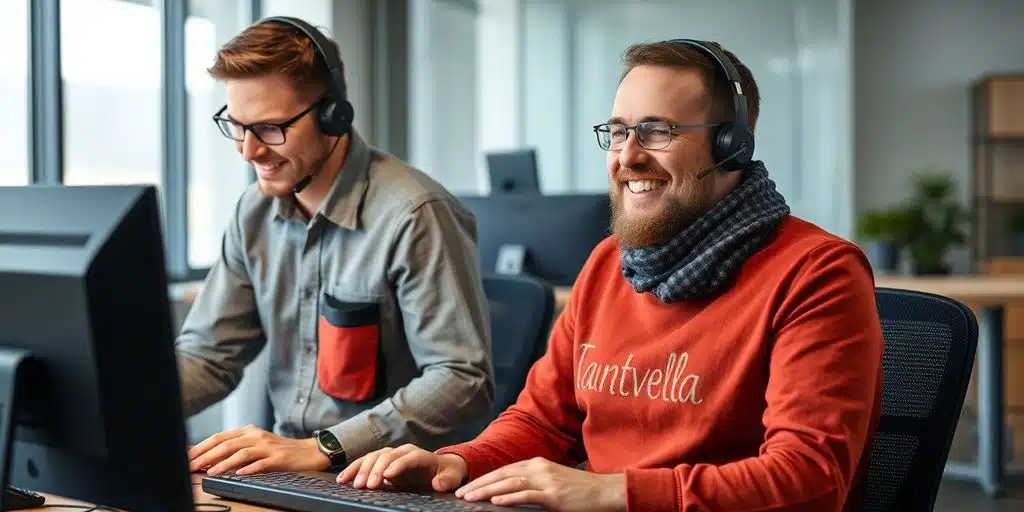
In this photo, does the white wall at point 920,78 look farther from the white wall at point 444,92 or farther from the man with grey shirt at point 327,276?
the man with grey shirt at point 327,276

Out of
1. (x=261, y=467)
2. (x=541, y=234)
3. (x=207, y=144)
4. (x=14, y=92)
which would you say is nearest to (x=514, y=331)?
(x=261, y=467)

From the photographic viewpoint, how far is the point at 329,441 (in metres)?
1.56

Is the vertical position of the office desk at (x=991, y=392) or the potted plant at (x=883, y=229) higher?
the potted plant at (x=883, y=229)

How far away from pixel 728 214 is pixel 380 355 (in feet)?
2.42

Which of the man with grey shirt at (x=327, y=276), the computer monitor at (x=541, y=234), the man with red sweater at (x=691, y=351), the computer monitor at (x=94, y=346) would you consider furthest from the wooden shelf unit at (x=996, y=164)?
the computer monitor at (x=94, y=346)

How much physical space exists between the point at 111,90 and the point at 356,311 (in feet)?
10.1

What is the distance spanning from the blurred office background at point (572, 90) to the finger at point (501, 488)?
3505 mm

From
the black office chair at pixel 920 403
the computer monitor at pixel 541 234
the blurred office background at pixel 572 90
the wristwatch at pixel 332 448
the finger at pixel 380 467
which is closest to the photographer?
the finger at pixel 380 467

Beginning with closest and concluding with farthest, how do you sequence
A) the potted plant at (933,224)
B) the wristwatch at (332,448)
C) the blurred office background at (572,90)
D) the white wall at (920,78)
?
the wristwatch at (332,448) → the blurred office background at (572,90) → the potted plant at (933,224) → the white wall at (920,78)

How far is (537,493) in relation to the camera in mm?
1162

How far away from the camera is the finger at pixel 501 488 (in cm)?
118

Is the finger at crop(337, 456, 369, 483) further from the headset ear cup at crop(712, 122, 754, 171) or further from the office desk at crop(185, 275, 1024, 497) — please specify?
the office desk at crop(185, 275, 1024, 497)

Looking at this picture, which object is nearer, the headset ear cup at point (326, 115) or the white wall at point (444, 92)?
the headset ear cup at point (326, 115)

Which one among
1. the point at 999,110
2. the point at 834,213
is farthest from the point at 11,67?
the point at 999,110
